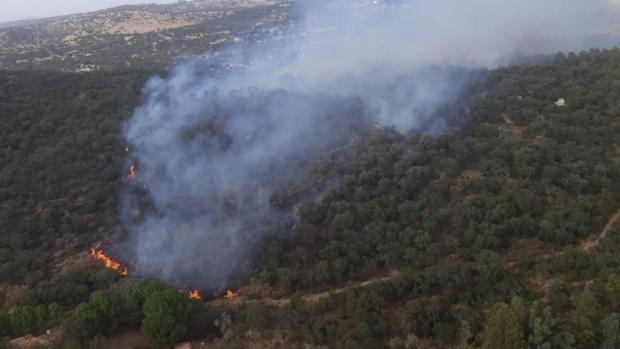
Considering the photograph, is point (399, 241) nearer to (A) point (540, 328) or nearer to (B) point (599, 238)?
(A) point (540, 328)

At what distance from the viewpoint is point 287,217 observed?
2980 cm

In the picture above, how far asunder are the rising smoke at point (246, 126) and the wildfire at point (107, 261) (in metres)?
0.96

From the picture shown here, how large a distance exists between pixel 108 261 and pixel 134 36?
7135cm

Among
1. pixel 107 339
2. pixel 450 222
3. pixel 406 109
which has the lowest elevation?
pixel 107 339

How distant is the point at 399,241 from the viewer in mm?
26531

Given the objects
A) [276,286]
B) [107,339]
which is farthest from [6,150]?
[276,286]

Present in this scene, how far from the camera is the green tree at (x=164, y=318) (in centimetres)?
2164

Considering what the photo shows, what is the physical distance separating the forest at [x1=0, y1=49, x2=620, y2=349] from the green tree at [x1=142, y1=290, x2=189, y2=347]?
69mm

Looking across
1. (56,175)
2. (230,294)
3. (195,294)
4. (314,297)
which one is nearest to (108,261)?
(195,294)

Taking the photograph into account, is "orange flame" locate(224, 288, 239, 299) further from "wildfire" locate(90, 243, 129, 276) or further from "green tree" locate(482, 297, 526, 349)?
"green tree" locate(482, 297, 526, 349)

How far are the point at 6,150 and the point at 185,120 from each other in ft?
40.7

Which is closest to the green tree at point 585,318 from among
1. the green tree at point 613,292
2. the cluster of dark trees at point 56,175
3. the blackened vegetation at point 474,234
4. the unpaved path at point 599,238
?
the blackened vegetation at point 474,234

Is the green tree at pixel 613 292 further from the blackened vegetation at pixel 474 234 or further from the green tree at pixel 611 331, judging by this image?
the green tree at pixel 611 331

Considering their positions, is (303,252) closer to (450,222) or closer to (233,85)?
(450,222)
